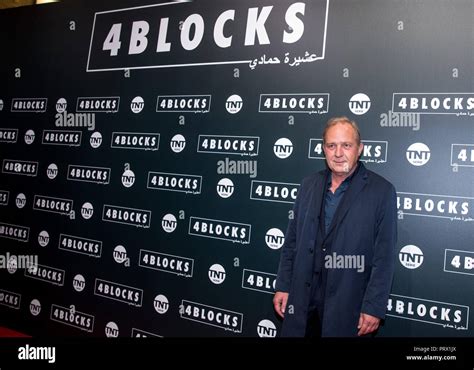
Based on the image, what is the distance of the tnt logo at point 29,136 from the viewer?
3.91 metres

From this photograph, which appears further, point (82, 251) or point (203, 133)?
point (82, 251)

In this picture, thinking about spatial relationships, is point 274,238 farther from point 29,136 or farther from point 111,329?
point 29,136

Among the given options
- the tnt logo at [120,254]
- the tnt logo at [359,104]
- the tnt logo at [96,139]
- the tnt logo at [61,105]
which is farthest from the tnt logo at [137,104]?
the tnt logo at [359,104]

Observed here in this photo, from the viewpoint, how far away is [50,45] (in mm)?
3879

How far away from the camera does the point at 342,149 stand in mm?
2115

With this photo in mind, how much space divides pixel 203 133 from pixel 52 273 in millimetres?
1928

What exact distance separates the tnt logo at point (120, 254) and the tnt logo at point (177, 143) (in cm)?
92

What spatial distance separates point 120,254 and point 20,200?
131 cm

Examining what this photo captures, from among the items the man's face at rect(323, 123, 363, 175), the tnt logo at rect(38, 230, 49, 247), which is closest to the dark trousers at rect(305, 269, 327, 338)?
the man's face at rect(323, 123, 363, 175)

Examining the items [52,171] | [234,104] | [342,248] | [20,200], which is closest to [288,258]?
[342,248]

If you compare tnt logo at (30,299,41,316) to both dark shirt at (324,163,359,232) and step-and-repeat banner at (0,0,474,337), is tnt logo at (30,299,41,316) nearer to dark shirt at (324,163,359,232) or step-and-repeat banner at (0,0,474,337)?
step-and-repeat banner at (0,0,474,337)

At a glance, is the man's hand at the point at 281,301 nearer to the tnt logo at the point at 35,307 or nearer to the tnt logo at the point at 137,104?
the tnt logo at the point at 137,104

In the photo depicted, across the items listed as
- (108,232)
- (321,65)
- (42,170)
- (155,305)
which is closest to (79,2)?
(42,170)

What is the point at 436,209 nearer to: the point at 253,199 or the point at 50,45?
the point at 253,199
